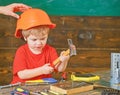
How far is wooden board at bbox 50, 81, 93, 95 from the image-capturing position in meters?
1.15

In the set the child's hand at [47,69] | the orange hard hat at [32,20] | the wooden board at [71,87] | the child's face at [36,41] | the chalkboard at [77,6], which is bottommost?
the wooden board at [71,87]

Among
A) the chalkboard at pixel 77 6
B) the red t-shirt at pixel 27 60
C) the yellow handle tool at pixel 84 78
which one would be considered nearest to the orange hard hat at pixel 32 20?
the red t-shirt at pixel 27 60

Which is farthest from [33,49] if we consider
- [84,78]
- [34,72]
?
[84,78]

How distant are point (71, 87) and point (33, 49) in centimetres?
53

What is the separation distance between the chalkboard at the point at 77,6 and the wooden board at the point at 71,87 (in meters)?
1.53

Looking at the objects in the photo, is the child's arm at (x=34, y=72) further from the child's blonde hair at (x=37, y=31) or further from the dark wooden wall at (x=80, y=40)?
the dark wooden wall at (x=80, y=40)

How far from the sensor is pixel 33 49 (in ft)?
5.43

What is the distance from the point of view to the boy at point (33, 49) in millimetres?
1507

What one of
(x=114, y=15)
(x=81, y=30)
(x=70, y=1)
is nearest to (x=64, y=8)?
(x=70, y=1)

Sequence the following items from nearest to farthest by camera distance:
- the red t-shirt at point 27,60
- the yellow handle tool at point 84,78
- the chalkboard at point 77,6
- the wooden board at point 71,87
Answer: the wooden board at point 71,87 → the yellow handle tool at point 84,78 → the red t-shirt at point 27,60 → the chalkboard at point 77,6

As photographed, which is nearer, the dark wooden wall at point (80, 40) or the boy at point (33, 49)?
the boy at point (33, 49)

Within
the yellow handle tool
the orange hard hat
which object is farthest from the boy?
the yellow handle tool

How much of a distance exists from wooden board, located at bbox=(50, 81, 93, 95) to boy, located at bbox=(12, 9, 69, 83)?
10.7 inches

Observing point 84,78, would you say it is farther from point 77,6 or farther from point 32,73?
point 77,6
